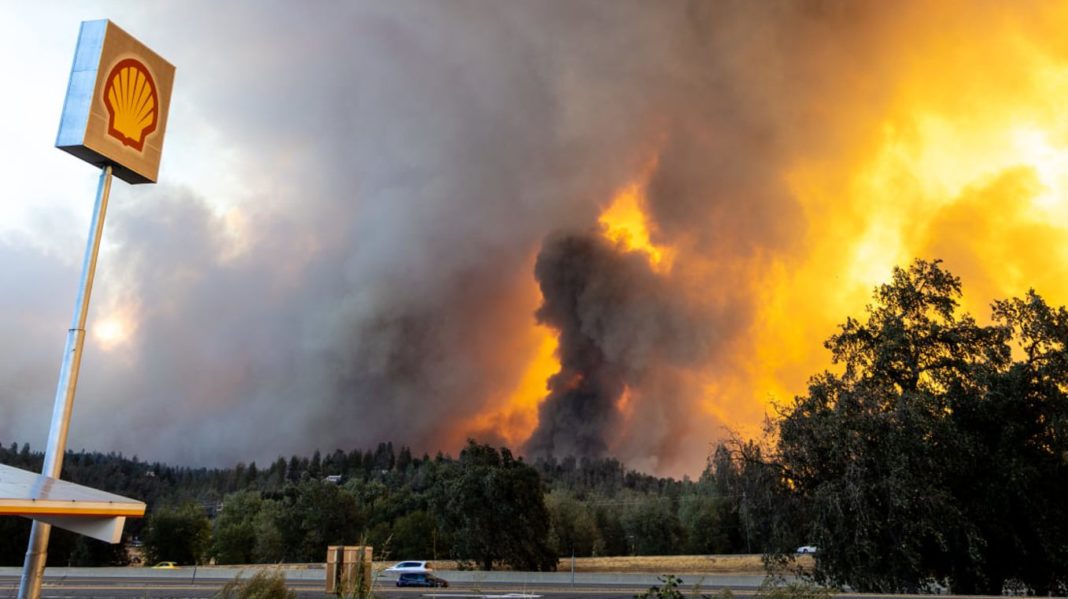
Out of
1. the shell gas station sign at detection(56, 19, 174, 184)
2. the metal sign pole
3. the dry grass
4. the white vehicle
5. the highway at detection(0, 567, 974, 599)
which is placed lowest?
the dry grass

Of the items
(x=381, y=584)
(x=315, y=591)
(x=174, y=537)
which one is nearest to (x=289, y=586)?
(x=381, y=584)

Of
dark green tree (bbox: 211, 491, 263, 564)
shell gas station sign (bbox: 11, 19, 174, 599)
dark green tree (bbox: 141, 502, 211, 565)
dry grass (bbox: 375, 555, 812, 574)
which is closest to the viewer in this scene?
shell gas station sign (bbox: 11, 19, 174, 599)

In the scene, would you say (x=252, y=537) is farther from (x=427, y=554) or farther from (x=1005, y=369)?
(x=1005, y=369)

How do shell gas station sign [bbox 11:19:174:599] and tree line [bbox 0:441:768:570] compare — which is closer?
shell gas station sign [bbox 11:19:174:599]

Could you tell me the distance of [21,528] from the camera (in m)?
75.0

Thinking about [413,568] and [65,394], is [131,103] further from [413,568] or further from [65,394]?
[413,568]

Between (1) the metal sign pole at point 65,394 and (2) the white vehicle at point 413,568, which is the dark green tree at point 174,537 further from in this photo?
(1) the metal sign pole at point 65,394

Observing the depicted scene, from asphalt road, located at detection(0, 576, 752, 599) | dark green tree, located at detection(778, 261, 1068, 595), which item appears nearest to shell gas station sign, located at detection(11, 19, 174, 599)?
asphalt road, located at detection(0, 576, 752, 599)

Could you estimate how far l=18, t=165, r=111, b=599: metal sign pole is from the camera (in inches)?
455

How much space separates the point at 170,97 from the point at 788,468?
32.0 metres

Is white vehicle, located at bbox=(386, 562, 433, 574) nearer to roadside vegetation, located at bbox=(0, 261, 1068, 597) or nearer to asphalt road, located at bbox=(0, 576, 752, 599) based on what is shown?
asphalt road, located at bbox=(0, 576, 752, 599)

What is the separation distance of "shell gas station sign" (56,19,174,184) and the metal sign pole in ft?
1.98

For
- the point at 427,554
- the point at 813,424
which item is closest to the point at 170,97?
the point at 813,424

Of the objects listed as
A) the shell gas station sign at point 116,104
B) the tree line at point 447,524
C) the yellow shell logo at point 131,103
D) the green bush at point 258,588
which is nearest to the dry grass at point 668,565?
the tree line at point 447,524
